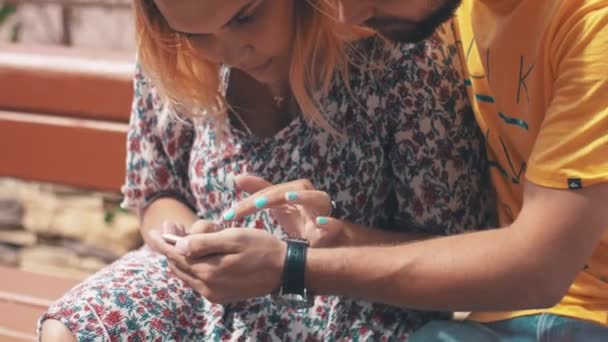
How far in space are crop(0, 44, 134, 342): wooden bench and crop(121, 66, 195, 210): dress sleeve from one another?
56cm

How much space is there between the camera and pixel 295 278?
205cm

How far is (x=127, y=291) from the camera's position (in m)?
2.27

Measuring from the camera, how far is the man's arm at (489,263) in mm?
1850

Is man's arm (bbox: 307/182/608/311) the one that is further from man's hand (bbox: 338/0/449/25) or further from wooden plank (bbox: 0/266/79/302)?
wooden plank (bbox: 0/266/79/302)

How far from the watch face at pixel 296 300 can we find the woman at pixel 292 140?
19cm

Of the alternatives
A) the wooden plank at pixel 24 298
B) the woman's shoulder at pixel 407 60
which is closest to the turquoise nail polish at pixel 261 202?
the woman's shoulder at pixel 407 60

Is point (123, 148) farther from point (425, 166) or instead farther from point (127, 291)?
point (425, 166)

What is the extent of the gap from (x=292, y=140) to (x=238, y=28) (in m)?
0.32

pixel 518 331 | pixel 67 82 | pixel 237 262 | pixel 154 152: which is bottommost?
pixel 518 331

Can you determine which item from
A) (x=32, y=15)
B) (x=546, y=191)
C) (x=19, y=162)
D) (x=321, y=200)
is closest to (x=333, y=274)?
(x=321, y=200)

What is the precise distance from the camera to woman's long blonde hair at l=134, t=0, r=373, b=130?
216 centimetres

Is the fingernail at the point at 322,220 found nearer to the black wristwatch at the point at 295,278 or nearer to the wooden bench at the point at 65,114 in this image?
the black wristwatch at the point at 295,278

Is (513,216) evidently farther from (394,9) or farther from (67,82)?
(67,82)

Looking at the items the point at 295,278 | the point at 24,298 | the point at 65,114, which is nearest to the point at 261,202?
the point at 295,278
